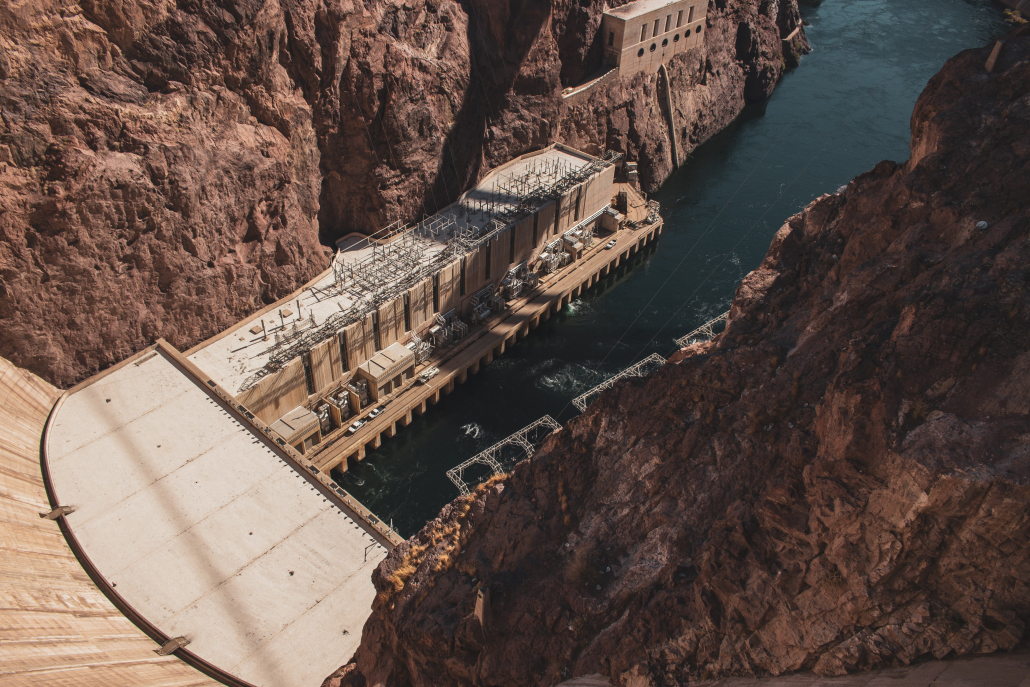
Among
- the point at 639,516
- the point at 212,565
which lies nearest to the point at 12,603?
the point at 212,565

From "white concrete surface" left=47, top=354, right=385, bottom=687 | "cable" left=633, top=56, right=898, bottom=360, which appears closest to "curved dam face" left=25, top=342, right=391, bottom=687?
"white concrete surface" left=47, top=354, right=385, bottom=687

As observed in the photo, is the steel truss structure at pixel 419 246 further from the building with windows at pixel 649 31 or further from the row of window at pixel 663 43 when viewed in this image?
the row of window at pixel 663 43

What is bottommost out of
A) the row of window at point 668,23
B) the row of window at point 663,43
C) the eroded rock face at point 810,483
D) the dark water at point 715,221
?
the dark water at point 715,221

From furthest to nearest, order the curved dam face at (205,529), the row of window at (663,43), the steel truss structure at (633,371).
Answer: the row of window at (663,43)
the steel truss structure at (633,371)
the curved dam face at (205,529)

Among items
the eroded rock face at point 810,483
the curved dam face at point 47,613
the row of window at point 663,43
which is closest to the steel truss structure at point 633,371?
the curved dam face at point 47,613

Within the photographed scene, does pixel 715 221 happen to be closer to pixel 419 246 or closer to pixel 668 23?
pixel 668 23

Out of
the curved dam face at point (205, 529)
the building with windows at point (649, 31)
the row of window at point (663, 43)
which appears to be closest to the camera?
the curved dam face at point (205, 529)

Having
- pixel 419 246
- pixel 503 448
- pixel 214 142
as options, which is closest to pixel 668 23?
pixel 419 246
